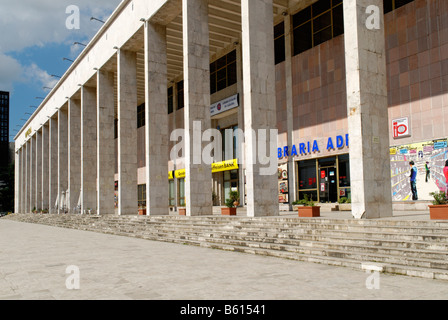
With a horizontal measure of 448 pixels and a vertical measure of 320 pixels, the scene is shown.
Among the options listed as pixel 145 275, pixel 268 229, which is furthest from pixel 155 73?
pixel 145 275

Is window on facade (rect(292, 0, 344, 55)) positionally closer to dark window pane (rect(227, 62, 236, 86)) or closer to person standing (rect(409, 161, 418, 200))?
dark window pane (rect(227, 62, 236, 86))

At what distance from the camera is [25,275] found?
27.4 feet

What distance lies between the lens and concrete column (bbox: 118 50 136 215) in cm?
2788

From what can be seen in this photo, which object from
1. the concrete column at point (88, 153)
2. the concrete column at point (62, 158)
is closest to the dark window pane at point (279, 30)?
the concrete column at point (88, 153)

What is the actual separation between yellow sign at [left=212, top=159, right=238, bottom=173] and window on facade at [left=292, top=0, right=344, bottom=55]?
366 inches

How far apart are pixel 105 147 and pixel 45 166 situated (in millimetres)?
23526

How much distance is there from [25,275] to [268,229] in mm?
6930

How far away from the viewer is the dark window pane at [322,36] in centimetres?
2372

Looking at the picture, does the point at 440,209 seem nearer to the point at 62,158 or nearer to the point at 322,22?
the point at 322,22

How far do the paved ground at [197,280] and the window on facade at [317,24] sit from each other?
1700cm

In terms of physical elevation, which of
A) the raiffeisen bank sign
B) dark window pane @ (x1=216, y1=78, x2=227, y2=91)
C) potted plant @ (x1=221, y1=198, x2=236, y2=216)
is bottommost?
potted plant @ (x1=221, y1=198, x2=236, y2=216)

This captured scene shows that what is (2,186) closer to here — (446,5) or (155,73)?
(155,73)

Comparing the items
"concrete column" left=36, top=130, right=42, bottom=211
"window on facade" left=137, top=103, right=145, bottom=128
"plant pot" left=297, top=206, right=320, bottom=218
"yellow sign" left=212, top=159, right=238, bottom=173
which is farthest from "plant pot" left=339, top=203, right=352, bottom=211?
"concrete column" left=36, top=130, right=42, bottom=211

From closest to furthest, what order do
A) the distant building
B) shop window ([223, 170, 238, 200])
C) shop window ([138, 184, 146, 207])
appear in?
1. shop window ([223, 170, 238, 200])
2. shop window ([138, 184, 146, 207])
3. the distant building
